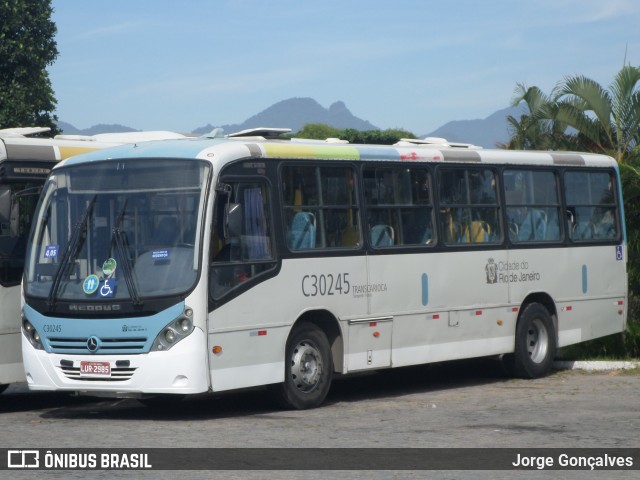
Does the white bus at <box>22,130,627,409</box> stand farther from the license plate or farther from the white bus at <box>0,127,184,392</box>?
the white bus at <box>0,127,184,392</box>

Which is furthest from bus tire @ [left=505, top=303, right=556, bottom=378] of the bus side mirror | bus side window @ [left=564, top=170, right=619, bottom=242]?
the bus side mirror

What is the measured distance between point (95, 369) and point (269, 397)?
201cm

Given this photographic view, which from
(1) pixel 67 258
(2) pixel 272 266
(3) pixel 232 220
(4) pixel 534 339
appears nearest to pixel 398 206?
(2) pixel 272 266

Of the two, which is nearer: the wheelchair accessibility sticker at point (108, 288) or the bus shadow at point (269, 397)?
the wheelchair accessibility sticker at point (108, 288)

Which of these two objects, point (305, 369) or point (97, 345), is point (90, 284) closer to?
point (97, 345)

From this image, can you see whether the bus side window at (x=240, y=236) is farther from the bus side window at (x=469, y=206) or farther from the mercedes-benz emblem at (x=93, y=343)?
Answer: the bus side window at (x=469, y=206)

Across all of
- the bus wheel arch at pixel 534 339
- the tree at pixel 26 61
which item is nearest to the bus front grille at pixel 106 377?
the bus wheel arch at pixel 534 339

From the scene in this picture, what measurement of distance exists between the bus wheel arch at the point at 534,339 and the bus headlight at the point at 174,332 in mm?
5956

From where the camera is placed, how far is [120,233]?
13.1m

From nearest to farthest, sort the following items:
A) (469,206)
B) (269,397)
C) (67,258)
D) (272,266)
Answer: (67,258) → (272,266) → (269,397) → (469,206)

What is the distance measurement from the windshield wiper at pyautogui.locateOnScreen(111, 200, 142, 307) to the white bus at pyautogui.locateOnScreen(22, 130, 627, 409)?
0.05 feet

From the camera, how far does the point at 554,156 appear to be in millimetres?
18359

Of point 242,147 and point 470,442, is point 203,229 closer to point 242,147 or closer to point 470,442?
point 242,147

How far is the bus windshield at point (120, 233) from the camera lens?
1290 cm
